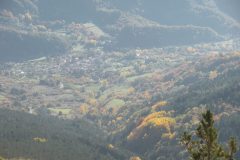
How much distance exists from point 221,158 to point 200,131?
7311mm

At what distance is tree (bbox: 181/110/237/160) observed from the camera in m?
81.8

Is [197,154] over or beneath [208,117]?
beneath

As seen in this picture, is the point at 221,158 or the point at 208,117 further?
the point at 221,158

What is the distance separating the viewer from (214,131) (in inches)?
3233

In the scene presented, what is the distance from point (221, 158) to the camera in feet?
287

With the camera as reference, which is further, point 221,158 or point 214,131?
point 221,158

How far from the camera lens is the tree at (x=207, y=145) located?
81.8 meters

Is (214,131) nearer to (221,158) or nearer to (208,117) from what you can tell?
(208,117)

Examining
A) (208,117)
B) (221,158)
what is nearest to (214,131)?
(208,117)

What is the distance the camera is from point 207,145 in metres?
83.9

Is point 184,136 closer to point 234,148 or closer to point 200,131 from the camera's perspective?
point 200,131

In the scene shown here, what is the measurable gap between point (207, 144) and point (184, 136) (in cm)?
381

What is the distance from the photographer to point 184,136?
3322 inches

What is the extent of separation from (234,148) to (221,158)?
7.48 metres
